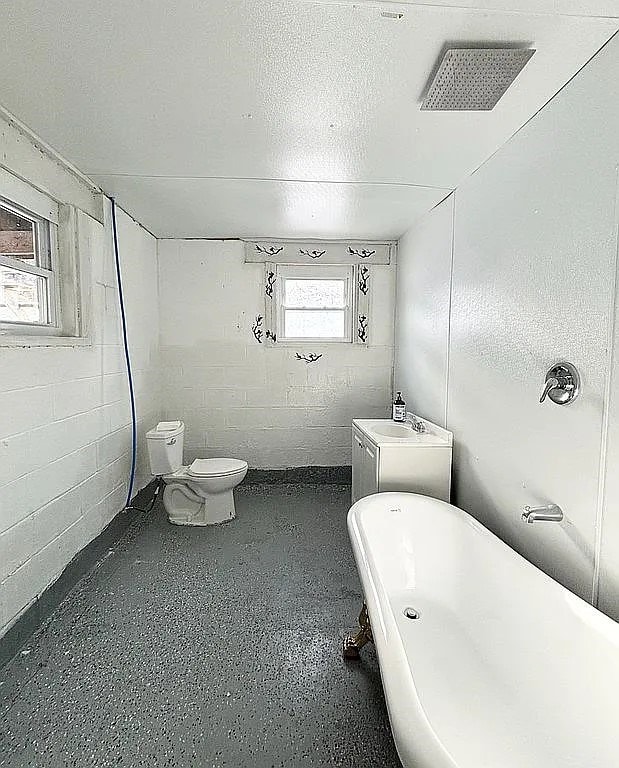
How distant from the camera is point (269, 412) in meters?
4.36

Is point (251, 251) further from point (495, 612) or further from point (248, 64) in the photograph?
point (495, 612)

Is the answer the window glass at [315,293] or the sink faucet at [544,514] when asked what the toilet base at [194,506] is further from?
the sink faucet at [544,514]

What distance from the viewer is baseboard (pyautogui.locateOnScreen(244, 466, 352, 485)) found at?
4.38 m

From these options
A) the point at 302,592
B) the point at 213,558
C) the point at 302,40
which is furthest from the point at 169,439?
the point at 302,40

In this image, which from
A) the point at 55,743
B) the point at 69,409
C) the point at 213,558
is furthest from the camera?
the point at 213,558

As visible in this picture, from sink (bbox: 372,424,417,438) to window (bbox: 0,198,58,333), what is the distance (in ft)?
6.87

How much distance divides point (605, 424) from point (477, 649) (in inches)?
37.4

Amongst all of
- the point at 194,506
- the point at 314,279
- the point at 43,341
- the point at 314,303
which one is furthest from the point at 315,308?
the point at 43,341

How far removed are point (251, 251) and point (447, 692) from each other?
349 centimetres

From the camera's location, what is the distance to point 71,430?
254 centimetres

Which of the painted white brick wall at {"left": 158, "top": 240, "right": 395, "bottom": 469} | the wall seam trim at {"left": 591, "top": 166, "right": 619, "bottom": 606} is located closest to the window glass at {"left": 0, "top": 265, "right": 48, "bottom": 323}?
the painted white brick wall at {"left": 158, "top": 240, "right": 395, "bottom": 469}

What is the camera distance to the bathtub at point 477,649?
1.25 meters

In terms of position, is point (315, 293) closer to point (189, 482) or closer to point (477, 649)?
point (189, 482)

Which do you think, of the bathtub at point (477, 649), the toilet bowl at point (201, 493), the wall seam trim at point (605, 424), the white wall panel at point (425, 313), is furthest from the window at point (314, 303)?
the wall seam trim at point (605, 424)
